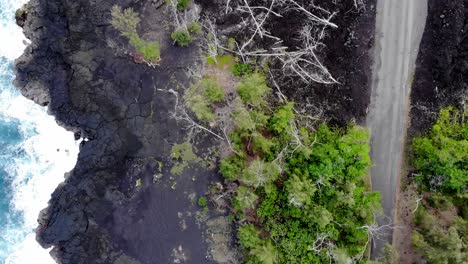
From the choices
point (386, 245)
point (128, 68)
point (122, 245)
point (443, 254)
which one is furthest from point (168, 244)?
point (443, 254)


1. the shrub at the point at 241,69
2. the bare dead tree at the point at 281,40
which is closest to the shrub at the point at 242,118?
the shrub at the point at 241,69

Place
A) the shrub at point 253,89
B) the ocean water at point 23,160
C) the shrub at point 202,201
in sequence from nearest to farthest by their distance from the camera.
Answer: the shrub at point 253,89, the shrub at point 202,201, the ocean water at point 23,160

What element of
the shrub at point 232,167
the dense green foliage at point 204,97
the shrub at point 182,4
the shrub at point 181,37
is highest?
the shrub at point 182,4

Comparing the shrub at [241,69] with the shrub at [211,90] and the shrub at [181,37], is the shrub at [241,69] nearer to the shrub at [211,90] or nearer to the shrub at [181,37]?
the shrub at [211,90]

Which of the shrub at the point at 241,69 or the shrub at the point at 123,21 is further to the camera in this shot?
the shrub at the point at 241,69

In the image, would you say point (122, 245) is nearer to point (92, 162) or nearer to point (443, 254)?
point (92, 162)
